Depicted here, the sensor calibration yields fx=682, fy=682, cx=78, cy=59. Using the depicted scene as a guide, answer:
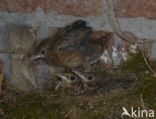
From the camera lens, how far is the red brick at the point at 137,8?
181cm

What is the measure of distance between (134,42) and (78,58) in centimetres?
16

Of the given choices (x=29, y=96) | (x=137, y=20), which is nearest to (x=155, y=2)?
(x=137, y=20)

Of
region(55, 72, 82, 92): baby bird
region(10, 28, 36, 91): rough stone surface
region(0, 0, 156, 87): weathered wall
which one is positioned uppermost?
region(0, 0, 156, 87): weathered wall

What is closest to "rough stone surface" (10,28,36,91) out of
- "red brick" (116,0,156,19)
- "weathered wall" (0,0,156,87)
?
"weathered wall" (0,0,156,87)

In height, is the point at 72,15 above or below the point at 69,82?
above

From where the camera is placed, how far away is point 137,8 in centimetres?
181

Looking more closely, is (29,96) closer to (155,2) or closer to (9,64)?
(9,64)

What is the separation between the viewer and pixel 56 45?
1.82m

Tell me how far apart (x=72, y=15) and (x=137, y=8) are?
0.57 feet

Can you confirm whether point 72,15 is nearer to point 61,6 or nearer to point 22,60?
point 61,6

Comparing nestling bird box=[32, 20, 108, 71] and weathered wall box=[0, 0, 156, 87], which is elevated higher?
weathered wall box=[0, 0, 156, 87]

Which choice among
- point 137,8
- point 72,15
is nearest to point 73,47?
point 72,15

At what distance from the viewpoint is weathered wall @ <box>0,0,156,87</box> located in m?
1.81

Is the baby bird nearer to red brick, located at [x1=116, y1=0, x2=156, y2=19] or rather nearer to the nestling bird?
the nestling bird
